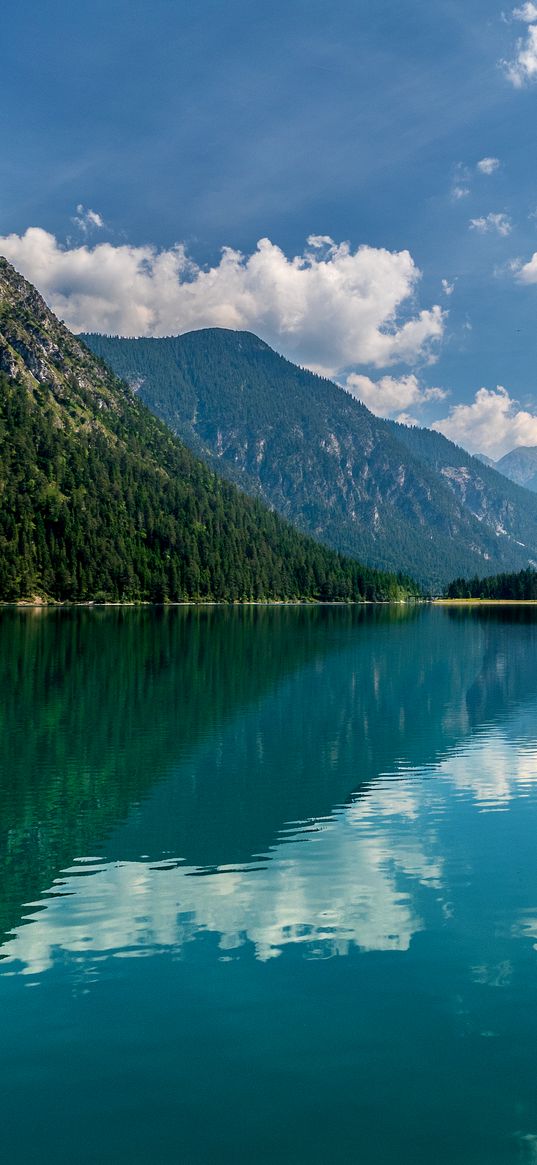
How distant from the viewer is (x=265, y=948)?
16.9 metres

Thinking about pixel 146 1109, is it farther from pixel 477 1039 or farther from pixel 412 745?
pixel 412 745

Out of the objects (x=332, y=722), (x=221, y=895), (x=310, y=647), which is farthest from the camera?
(x=310, y=647)

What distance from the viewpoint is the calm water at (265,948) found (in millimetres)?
11102

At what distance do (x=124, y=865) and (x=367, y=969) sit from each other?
9.43 meters

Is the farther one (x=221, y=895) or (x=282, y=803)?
(x=282, y=803)

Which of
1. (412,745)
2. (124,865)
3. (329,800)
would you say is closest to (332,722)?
(412,745)

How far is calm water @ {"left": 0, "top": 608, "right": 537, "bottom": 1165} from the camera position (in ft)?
36.4

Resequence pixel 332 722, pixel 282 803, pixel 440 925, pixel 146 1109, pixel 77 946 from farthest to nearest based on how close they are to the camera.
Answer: pixel 332 722 → pixel 282 803 → pixel 440 925 → pixel 77 946 → pixel 146 1109

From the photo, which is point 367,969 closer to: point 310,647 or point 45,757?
point 45,757

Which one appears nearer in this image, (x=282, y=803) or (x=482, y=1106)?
(x=482, y=1106)

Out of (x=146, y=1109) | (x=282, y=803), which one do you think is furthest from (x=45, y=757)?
(x=146, y=1109)

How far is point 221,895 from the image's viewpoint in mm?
19766

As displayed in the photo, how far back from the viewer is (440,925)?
18.1 meters

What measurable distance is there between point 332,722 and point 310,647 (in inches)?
2211
